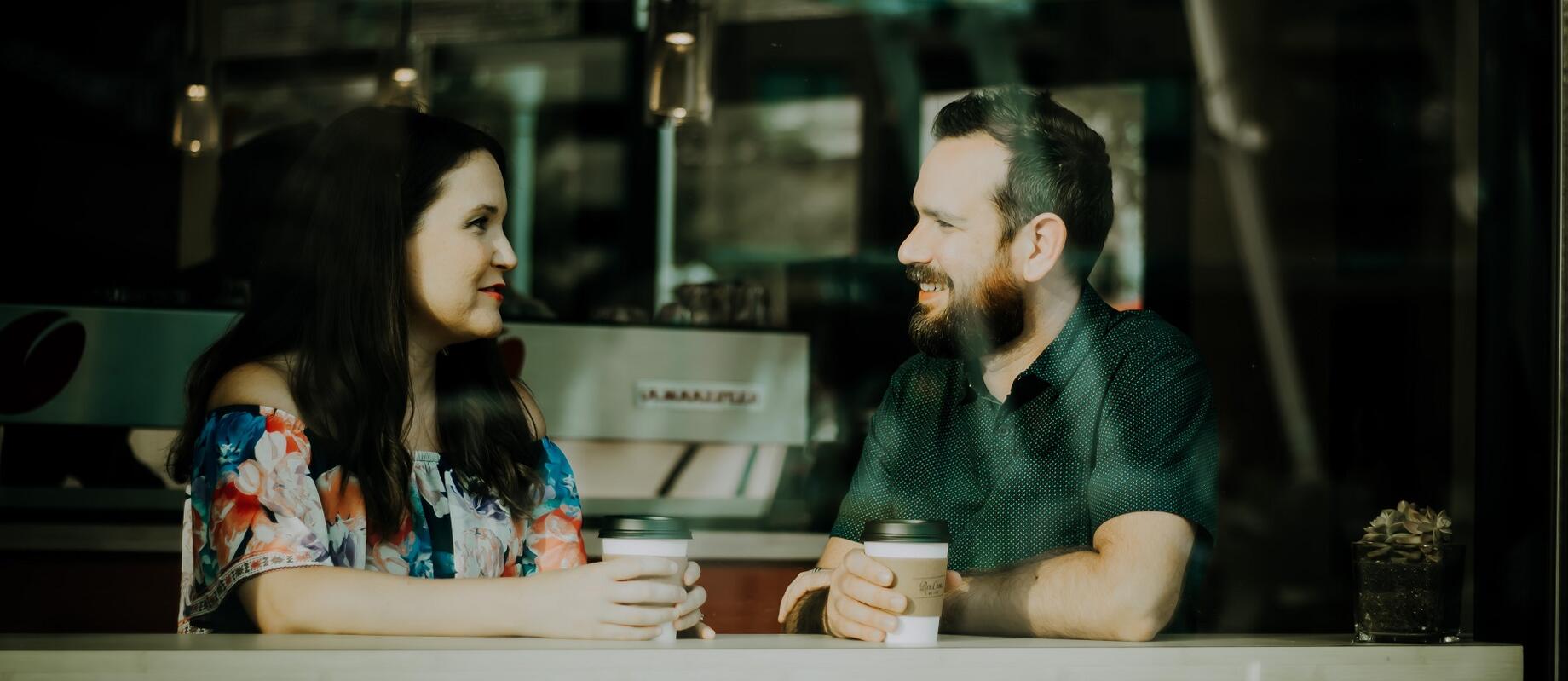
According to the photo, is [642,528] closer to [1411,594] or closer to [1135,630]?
[1135,630]

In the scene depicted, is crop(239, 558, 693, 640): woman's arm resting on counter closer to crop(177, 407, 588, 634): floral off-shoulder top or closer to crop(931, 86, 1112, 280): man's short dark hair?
crop(177, 407, 588, 634): floral off-shoulder top

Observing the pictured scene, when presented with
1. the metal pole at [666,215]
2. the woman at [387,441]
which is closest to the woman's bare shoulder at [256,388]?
the woman at [387,441]

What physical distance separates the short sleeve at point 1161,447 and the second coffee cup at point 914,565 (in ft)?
1.18

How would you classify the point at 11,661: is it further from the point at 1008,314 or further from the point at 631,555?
the point at 1008,314

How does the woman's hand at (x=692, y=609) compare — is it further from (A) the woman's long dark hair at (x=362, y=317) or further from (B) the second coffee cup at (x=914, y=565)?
(A) the woman's long dark hair at (x=362, y=317)

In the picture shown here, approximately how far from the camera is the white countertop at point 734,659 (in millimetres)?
1094

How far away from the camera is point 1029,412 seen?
1756 mm

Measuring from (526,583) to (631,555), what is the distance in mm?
102

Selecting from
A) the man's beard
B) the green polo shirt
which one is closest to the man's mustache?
the man's beard

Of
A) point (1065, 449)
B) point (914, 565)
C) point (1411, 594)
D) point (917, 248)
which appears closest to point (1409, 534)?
point (1411, 594)

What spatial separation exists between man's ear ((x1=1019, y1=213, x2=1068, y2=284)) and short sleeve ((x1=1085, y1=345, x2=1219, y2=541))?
0.18 meters

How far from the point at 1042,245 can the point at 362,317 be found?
31.8 inches

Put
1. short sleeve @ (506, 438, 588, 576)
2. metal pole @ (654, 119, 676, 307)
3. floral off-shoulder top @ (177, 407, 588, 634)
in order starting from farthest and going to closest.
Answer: metal pole @ (654, 119, 676, 307), short sleeve @ (506, 438, 588, 576), floral off-shoulder top @ (177, 407, 588, 634)

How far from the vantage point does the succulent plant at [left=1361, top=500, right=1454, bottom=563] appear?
146 cm
